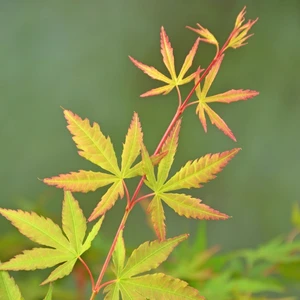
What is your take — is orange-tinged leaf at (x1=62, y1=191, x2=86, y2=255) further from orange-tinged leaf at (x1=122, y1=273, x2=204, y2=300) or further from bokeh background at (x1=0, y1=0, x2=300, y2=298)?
bokeh background at (x1=0, y1=0, x2=300, y2=298)

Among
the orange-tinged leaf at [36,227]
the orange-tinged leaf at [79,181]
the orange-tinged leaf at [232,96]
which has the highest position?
the orange-tinged leaf at [232,96]

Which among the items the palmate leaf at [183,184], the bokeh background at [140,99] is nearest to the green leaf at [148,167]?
the palmate leaf at [183,184]

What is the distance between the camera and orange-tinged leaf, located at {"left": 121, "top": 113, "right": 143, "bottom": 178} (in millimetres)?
222

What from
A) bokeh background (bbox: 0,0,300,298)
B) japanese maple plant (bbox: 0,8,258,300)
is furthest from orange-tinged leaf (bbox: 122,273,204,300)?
bokeh background (bbox: 0,0,300,298)

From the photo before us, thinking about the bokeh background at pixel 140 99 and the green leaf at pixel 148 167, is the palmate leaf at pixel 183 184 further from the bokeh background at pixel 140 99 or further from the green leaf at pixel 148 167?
the bokeh background at pixel 140 99

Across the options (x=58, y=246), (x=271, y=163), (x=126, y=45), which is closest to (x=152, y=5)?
(x=126, y=45)

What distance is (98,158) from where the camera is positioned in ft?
0.73

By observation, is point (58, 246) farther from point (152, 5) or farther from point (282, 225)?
point (282, 225)

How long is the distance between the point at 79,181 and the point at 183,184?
4cm

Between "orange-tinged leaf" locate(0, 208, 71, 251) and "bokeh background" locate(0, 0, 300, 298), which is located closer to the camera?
"orange-tinged leaf" locate(0, 208, 71, 251)

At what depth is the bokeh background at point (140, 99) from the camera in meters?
1.10

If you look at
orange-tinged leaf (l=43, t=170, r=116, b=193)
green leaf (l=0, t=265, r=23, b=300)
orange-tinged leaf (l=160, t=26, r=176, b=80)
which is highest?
orange-tinged leaf (l=160, t=26, r=176, b=80)

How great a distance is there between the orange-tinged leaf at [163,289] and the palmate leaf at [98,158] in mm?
34

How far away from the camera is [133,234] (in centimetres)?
120
